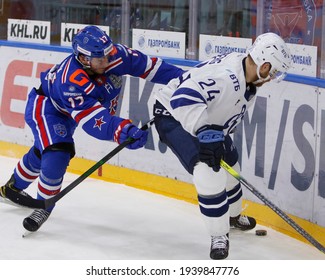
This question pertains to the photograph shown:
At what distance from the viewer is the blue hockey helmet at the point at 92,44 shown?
4402 mm

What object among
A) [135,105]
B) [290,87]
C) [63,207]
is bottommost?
[63,207]

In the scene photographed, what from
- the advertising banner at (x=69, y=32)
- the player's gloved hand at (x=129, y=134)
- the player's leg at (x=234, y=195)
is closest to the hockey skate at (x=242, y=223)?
the player's leg at (x=234, y=195)

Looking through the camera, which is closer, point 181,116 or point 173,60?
point 181,116

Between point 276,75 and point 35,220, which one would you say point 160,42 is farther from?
point 276,75

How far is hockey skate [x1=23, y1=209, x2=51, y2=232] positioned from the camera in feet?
15.0

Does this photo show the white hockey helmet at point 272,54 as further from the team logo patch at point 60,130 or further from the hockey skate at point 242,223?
the team logo patch at point 60,130

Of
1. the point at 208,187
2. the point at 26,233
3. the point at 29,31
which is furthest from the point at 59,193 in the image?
the point at 29,31

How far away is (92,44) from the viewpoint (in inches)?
173

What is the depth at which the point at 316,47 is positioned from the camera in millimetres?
4738

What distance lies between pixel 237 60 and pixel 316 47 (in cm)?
77

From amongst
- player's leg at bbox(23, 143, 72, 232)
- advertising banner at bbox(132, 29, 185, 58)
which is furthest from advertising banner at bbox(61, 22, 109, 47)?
player's leg at bbox(23, 143, 72, 232)

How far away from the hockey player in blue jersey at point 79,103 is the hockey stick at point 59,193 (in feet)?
0.10

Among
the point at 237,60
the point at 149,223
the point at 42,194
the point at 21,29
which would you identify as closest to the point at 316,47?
the point at 237,60
